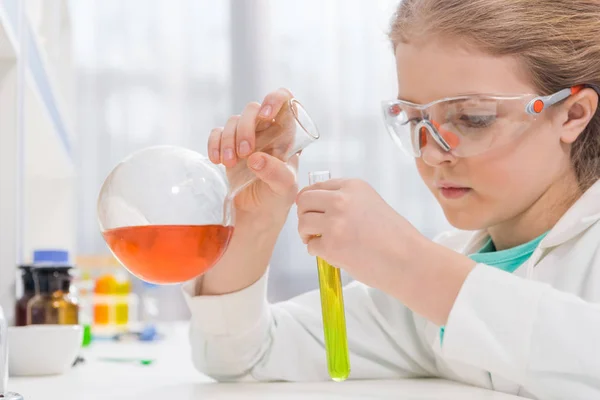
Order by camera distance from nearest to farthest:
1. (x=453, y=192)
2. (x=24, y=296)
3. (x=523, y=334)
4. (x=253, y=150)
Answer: (x=523, y=334) → (x=253, y=150) → (x=453, y=192) → (x=24, y=296)

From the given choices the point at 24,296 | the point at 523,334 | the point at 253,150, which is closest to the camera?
the point at 523,334

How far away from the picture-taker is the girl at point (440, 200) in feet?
3.07

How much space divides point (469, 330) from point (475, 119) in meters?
0.32

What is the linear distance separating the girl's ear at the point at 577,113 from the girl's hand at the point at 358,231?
37cm

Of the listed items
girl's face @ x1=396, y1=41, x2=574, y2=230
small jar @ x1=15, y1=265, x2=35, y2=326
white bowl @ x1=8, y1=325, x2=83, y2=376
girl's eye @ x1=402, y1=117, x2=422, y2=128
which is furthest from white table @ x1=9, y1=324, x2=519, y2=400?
girl's eye @ x1=402, y1=117, x2=422, y2=128

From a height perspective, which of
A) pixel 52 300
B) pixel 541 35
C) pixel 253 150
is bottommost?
pixel 52 300

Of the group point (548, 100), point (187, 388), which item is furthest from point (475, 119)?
point (187, 388)

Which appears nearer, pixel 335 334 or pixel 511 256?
pixel 335 334

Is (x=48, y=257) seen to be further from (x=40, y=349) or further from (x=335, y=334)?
(x=335, y=334)

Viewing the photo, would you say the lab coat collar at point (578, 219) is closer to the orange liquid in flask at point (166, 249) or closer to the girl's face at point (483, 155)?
the girl's face at point (483, 155)

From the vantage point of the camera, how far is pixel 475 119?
1080 mm

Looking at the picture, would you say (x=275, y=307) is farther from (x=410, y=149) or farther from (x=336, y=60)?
(x=336, y=60)

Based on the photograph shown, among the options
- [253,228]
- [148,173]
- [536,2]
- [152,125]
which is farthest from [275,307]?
[152,125]

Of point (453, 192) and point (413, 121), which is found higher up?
point (413, 121)
